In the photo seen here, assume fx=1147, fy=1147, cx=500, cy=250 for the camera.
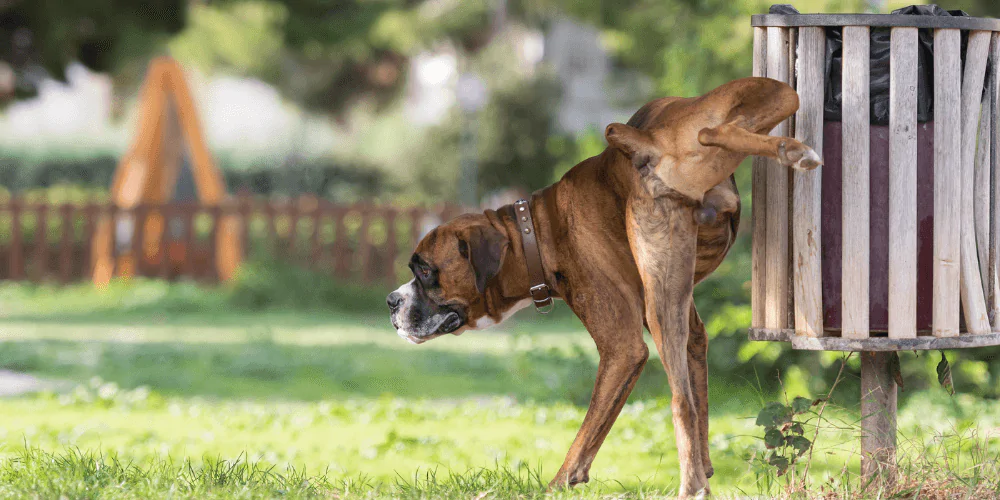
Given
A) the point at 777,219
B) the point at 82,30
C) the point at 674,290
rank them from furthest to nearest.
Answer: the point at 82,30, the point at 777,219, the point at 674,290

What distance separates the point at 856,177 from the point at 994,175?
27.8 inches

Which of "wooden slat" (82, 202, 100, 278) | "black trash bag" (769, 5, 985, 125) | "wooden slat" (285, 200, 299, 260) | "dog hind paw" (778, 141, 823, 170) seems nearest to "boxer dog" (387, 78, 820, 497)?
"dog hind paw" (778, 141, 823, 170)

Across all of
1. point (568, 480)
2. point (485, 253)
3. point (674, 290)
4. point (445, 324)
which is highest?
point (485, 253)

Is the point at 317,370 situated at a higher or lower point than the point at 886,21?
lower

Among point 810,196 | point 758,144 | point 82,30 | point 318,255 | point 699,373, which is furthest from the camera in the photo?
point 318,255

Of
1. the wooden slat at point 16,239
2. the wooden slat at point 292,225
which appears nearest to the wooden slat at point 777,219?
the wooden slat at point 292,225

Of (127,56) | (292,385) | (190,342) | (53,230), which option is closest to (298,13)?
(127,56)

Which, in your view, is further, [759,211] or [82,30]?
[82,30]

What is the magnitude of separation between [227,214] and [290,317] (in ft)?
10.9

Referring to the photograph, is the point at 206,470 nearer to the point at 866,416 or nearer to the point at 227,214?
the point at 866,416

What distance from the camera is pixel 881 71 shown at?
3941 mm

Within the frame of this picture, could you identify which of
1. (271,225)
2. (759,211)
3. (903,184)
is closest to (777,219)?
(759,211)

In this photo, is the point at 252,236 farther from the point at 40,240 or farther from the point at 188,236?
the point at 40,240

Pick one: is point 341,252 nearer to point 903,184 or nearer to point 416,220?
point 416,220
